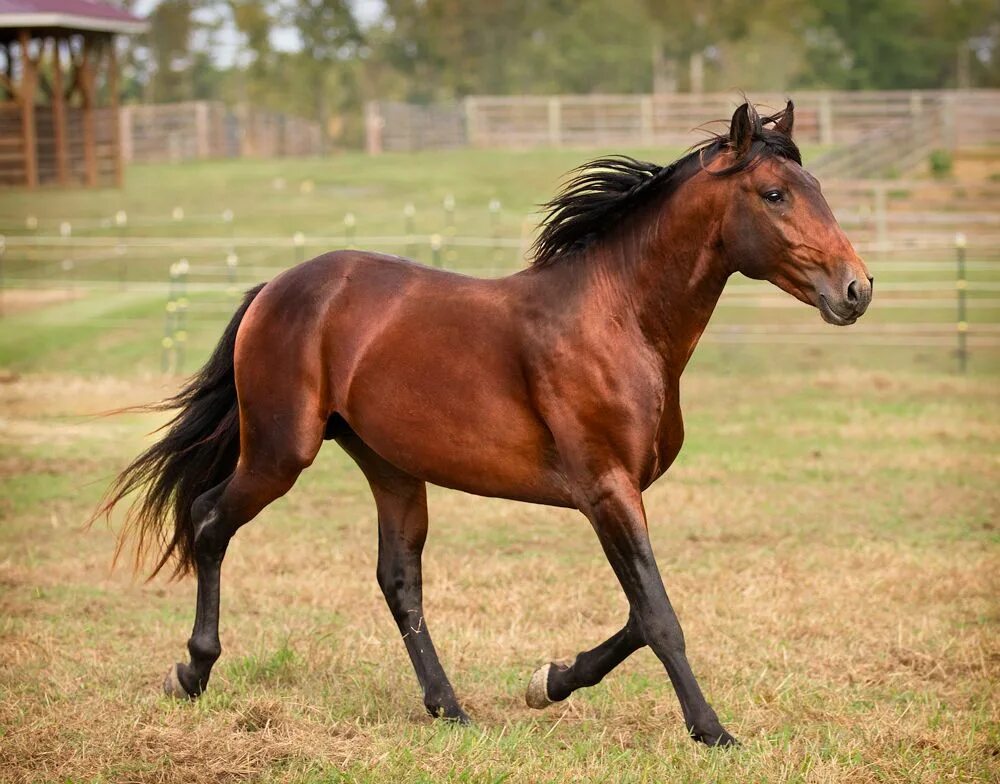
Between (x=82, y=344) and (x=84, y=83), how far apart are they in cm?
781

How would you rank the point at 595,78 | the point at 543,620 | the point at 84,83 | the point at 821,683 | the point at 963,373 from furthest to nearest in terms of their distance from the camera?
the point at 595,78
the point at 84,83
the point at 963,373
the point at 543,620
the point at 821,683

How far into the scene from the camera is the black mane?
483 centimetres

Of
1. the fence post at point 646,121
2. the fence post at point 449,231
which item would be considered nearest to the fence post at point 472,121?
the fence post at point 646,121

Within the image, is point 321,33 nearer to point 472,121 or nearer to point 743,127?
point 472,121

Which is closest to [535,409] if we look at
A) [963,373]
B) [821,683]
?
[821,683]

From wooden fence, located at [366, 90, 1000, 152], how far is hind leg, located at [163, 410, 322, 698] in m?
31.1

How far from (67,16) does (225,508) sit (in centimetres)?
1927

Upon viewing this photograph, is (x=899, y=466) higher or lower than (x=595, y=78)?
lower

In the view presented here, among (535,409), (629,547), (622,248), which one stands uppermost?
(622,248)

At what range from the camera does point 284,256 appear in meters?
24.9

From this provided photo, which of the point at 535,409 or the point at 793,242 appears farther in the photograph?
the point at 535,409

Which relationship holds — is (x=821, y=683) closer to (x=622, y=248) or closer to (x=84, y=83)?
(x=622, y=248)

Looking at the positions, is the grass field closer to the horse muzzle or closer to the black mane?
the horse muzzle

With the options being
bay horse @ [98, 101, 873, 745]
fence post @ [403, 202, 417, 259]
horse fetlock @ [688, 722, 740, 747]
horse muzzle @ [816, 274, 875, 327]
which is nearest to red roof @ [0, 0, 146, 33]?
fence post @ [403, 202, 417, 259]
